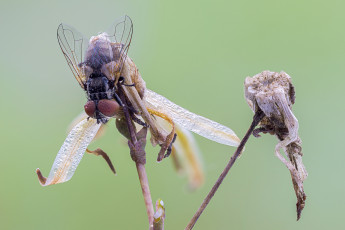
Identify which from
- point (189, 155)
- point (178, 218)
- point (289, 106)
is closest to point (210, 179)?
point (178, 218)

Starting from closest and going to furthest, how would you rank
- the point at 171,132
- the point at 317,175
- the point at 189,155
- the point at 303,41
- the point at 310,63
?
the point at 171,132 < the point at 189,155 < the point at 317,175 < the point at 310,63 < the point at 303,41

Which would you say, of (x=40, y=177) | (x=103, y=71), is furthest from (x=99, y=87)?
(x=40, y=177)

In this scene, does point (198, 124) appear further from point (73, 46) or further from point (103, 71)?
point (73, 46)

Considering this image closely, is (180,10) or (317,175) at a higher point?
(180,10)

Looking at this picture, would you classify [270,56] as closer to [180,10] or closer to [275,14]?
[275,14]

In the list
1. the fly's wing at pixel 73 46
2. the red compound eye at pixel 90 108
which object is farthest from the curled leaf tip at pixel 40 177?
the fly's wing at pixel 73 46

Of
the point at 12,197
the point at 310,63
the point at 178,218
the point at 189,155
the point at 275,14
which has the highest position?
the point at 189,155

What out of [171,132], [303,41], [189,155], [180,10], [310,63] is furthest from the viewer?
[180,10]

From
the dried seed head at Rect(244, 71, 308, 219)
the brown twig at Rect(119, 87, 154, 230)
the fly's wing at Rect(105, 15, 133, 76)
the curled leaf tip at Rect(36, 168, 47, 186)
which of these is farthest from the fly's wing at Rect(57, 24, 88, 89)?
the dried seed head at Rect(244, 71, 308, 219)
